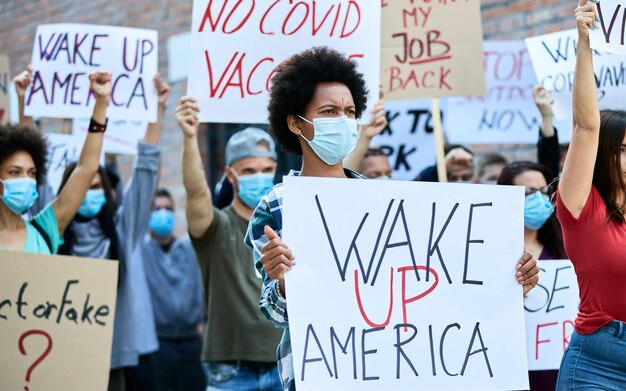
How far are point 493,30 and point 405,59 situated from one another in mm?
2309

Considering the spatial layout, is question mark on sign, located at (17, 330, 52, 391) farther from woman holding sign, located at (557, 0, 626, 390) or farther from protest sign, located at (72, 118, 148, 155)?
protest sign, located at (72, 118, 148, 155)

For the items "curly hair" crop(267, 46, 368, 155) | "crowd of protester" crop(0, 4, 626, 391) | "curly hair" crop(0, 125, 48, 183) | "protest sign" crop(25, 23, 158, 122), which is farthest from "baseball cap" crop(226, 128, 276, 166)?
"curly hair" crop(267, 46, 368, 155)

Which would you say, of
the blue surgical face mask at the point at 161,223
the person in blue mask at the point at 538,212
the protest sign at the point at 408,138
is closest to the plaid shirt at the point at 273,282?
the person in blue mask at the point at 538,212

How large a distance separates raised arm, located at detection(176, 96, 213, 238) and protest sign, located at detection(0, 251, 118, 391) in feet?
1.47

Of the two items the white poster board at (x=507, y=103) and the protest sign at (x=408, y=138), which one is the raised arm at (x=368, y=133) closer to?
the protest sign at (x=408, y=138)

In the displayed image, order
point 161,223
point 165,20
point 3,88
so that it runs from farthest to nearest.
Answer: point 165,20 → point 161,223 → point 3,88

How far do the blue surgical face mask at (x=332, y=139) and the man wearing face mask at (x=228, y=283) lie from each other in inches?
53.5

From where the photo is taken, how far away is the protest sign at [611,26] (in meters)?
3.38

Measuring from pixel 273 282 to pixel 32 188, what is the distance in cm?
183

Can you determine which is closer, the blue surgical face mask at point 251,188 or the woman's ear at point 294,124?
the woman's ear at point 294,124

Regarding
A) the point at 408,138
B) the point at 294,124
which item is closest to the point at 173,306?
the point at 408,138

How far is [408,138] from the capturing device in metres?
5.75

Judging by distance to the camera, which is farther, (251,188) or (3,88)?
(3,88)

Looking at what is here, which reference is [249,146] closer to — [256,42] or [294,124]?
[256,42]
